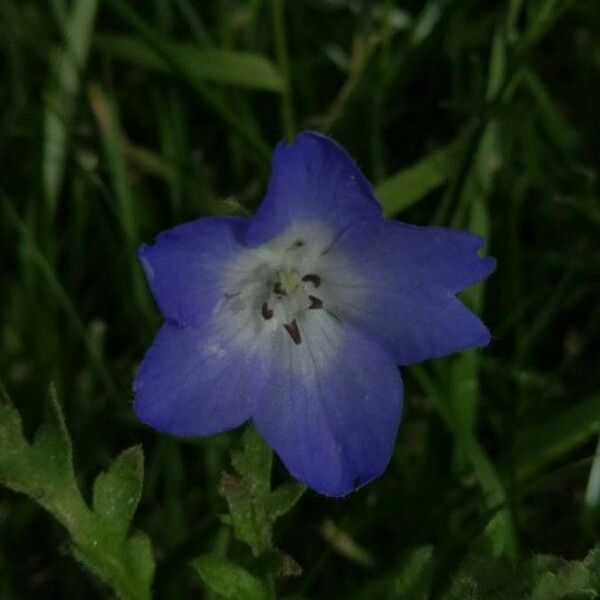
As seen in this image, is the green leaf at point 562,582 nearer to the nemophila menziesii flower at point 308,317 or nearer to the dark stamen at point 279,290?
the nemophila menziesii flower at point 308,317

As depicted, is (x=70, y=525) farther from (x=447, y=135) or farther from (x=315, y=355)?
(x=447, y=135)

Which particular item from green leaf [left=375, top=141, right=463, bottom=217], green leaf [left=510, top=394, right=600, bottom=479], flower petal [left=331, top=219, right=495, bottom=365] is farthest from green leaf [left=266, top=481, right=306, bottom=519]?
green leaf [left=375, top=141, right=463, bottom=217]

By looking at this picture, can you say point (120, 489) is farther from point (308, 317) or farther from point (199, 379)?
point (308, 317)

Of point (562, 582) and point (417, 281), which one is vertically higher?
point (417, 281)

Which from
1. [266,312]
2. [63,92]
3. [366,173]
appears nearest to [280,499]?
[266,312]

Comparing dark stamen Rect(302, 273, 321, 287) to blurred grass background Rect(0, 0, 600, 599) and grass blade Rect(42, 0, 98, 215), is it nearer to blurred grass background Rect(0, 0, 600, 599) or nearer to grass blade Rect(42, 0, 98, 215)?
blurred grass background Rect(0, 0, 600, 599)

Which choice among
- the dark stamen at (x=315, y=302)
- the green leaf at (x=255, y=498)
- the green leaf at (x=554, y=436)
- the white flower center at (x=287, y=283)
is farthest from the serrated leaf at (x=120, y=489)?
the green leaf at (x=554, y=436)

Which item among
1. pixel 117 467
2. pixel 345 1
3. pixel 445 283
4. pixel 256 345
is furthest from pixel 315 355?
pixel 345 1
